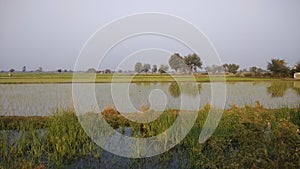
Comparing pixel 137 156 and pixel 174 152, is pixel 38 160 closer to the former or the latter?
pixel 137 156

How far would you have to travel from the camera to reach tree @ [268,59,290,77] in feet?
91.1

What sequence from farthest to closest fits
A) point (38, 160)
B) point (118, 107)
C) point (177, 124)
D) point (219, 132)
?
1. point (118, 107)
2. point (177, 124)
3. point (219, 132)
4. point (38, 160)

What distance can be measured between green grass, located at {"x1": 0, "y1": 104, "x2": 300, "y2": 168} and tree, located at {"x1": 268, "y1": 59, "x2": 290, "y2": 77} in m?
25.4

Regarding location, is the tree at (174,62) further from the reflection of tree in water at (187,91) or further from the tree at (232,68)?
the tree at (232,68)

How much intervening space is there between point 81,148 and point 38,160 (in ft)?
2.20

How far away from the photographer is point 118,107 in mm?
6922

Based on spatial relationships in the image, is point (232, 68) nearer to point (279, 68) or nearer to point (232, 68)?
point (232, 68)

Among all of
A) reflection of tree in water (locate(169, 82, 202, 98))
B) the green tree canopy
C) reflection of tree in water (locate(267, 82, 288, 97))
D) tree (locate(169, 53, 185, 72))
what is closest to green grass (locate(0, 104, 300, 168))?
tree (locate(169, 53, 185, 72))

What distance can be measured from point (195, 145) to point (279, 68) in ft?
91.3

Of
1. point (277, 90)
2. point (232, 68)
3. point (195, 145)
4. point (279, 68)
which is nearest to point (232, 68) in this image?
point (232, 68)

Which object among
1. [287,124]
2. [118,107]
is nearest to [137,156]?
[287,124]

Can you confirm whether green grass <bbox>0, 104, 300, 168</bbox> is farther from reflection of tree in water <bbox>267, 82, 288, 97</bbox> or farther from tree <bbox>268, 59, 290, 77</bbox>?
tree <bbox>268, 59, 290, 77</bbox>

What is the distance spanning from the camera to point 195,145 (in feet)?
12.4

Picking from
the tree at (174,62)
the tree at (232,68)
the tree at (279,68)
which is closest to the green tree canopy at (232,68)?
the tree at (232,68)
